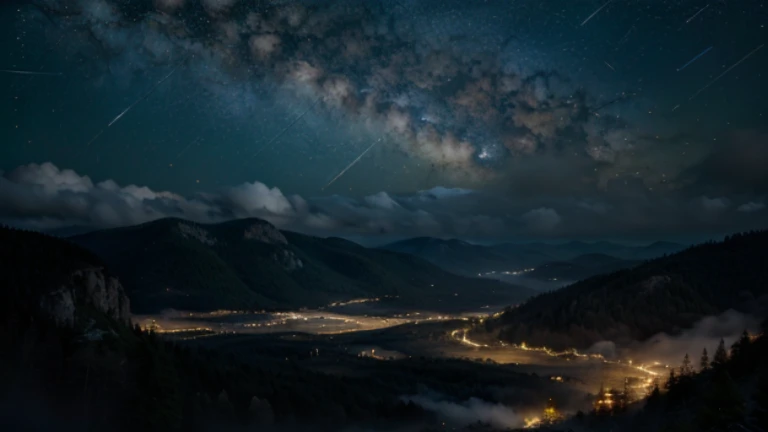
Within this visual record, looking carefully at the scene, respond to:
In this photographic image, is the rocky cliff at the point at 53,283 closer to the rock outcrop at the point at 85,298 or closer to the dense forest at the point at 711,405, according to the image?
the rock outcrop at the point at 85,298

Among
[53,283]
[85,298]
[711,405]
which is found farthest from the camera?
[85,298]

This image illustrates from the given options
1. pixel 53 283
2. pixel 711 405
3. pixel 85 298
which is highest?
pixel 53 283

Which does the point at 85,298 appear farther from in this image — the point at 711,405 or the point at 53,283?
the point at 711,405

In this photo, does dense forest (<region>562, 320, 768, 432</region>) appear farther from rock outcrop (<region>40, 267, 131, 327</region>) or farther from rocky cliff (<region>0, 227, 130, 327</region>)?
rocky cliff (<region>0, 227, 130, 327</region>)

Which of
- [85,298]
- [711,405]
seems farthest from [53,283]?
[711,405]

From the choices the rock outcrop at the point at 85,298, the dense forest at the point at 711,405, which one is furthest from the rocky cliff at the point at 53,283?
the dense forest at the point at 711,405

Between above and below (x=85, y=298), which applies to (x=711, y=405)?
below

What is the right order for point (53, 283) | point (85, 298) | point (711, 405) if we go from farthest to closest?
point (85, 298) < point (53, 283) < point (711, 405)

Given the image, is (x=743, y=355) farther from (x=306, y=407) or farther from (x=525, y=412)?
(x=306, y=407)
